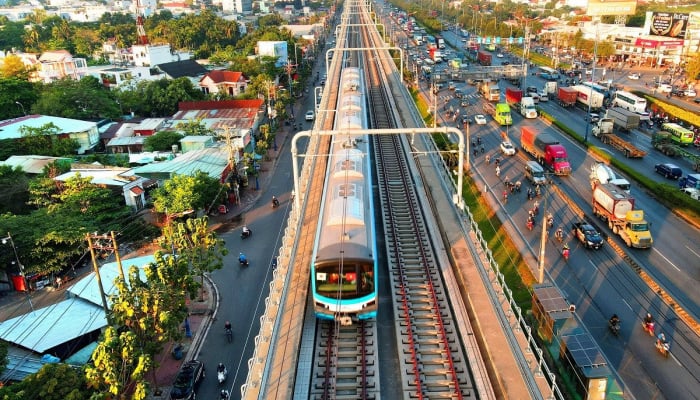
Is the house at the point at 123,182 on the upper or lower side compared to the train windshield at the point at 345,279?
lower

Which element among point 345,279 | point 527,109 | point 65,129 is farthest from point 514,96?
point 345,279

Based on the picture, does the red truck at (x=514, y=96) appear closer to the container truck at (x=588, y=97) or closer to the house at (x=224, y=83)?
the container truck at (x=588, y=97)

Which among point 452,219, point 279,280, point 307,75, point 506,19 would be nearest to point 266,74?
point 307,75

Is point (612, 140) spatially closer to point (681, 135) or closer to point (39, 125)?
point (681, 135)

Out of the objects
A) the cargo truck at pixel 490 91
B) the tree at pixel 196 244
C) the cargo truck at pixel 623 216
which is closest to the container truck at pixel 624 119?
the cargo truck at pixel 490 91

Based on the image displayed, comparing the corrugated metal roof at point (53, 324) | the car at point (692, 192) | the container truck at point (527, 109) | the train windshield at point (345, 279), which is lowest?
the corrugated metal roof at point (53, 324)

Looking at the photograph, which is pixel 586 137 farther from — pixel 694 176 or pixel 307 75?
pixel 307 75

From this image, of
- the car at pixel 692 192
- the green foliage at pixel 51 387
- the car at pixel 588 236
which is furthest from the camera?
the car at pixel 692 192

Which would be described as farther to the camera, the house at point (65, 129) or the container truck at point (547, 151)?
the house at point (65, 129)
